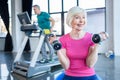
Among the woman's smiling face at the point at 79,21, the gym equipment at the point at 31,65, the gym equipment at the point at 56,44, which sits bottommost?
the gym equipment at the point at 31,65

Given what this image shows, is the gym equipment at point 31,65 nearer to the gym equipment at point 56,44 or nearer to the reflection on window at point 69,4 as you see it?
the gym equipment at point 56,44

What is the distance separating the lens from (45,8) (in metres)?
9.24

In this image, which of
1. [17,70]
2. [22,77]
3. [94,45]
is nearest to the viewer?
[94,45]

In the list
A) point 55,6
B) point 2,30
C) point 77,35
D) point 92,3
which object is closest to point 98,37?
point 77,35

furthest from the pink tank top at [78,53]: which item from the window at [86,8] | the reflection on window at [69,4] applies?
the reflection on window at [69,4]

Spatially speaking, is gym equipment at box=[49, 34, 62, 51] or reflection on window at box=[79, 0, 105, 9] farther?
reflection on window at box=[79, 0, 105, 9]

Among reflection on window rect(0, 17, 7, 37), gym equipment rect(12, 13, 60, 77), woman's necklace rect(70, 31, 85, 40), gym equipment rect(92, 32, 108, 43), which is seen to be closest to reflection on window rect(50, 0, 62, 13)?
reflection on window rect(0, 17, 7, 37)

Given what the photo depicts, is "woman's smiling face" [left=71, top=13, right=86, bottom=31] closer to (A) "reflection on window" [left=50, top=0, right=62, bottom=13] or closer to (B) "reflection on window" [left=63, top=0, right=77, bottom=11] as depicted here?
(B) "reflection on window" [left=63, top=0, right=77, bottom=11]

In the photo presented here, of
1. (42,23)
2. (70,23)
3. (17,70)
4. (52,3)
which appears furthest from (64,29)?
(70,23)

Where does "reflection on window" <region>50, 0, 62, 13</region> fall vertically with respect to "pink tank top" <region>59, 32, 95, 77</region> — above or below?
above

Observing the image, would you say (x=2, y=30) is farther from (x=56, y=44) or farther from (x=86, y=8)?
(x=56, y=44)

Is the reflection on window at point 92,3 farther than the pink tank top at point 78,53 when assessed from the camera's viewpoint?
Yes

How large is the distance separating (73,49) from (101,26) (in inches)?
254

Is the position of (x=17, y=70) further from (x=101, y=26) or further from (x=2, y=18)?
(x=2, y=18)
